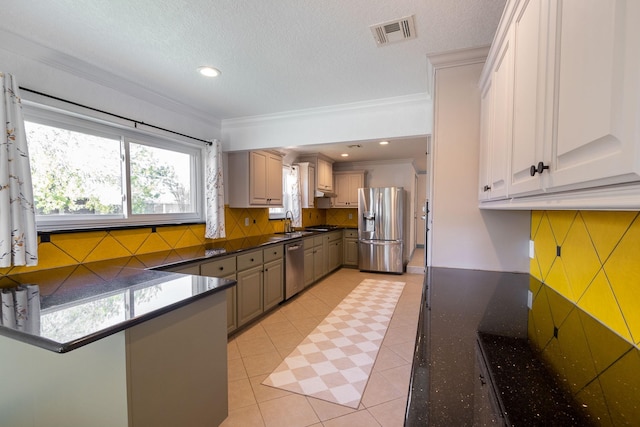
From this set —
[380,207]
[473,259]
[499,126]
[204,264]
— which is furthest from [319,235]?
[499,126]

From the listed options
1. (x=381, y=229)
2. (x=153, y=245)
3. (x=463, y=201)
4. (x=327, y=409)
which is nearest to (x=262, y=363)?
(x=327, y=409)

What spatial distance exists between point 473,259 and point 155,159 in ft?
9.48

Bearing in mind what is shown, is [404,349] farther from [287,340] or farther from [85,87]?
[85,87]

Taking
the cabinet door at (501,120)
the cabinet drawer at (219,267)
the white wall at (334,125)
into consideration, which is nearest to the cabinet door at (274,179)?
the white wall at (334,125)

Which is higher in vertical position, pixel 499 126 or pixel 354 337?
pixel 499 126

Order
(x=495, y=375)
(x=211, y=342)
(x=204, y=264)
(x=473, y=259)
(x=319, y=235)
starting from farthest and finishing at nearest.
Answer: (x=319, y=235)
(x=204, y=264)
(x=473, y=259)
(x=211, y=342)
(x=495, y=375)

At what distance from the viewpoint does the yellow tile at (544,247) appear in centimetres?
140

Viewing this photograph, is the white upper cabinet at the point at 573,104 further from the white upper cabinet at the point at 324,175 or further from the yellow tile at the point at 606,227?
the white upper cabinet at the point at 324,175

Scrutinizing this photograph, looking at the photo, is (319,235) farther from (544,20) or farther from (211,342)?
(544,20)

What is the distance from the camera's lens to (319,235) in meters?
4.67

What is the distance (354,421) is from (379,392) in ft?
1.07

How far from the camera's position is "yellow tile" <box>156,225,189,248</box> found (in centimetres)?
267

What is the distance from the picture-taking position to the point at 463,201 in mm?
1826

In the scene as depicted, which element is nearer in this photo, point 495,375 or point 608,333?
point 495,375
